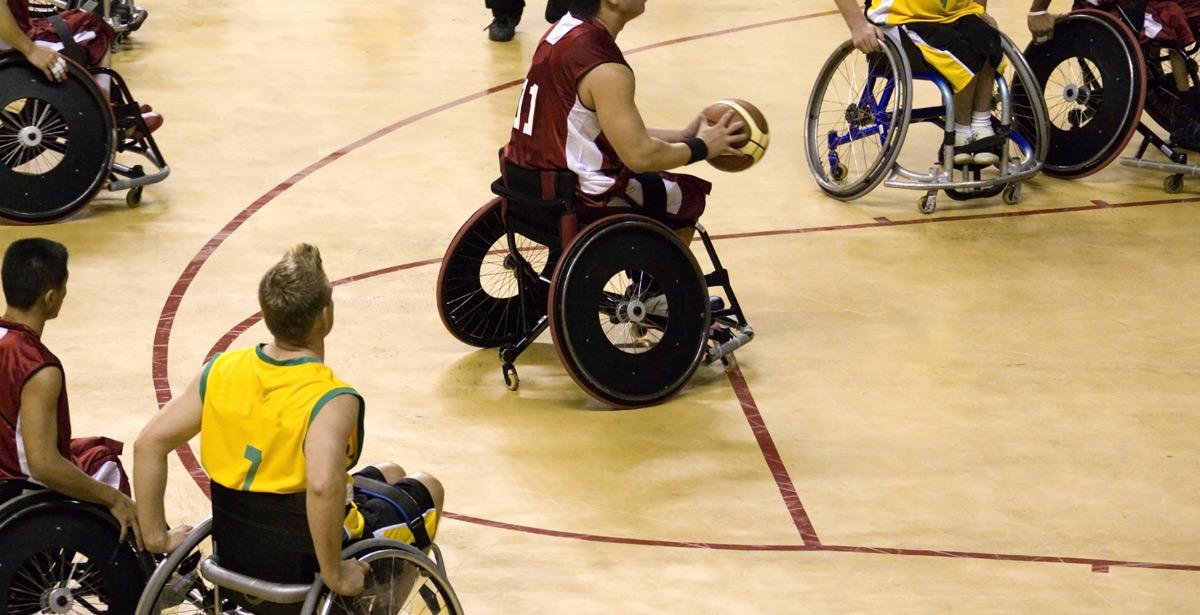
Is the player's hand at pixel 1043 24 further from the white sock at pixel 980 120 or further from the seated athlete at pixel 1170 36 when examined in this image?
the white sock at pixel 980 120

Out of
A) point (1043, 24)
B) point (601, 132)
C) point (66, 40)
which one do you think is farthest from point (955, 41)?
point (66, 40)

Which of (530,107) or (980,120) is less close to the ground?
(530,107)

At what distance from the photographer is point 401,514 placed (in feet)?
10.5

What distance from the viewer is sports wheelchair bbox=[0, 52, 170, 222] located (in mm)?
5914

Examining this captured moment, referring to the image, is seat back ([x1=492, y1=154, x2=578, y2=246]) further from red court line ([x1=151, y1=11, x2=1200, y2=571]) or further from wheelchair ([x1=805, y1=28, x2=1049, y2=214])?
wheelchair ([x1=805, y1=28, x2=1049, y2=214])

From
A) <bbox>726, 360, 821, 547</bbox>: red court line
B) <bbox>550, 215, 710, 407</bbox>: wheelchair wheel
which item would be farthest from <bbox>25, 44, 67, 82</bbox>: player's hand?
<bbox>726, 360, 821, 547</bbox>: red court line

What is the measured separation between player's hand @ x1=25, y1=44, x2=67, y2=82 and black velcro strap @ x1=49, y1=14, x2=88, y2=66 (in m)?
0.20

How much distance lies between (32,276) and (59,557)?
554mm

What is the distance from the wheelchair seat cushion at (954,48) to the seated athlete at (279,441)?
3.82 metres

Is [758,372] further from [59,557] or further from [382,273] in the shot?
[59,557]

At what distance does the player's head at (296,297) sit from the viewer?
2.85m

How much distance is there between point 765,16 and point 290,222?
4.30m

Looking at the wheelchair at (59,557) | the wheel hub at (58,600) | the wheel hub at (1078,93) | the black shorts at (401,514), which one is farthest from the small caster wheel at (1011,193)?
the wheel hub at (58,600)

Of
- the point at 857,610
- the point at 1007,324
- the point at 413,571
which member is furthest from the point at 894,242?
the point at 413,571
